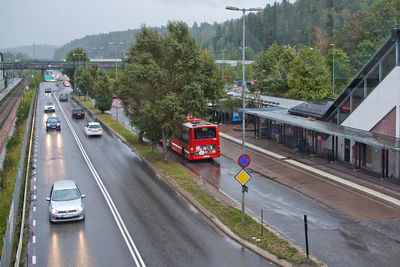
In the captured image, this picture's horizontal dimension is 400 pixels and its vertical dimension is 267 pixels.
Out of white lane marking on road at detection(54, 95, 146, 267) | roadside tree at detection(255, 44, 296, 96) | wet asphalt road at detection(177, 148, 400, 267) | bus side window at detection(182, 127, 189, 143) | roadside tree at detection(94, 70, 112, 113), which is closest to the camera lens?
wet asphalt road at detection(177, 148, 400, 267)

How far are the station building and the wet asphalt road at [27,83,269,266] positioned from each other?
10833 mm

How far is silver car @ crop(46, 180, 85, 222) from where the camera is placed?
62.6ft

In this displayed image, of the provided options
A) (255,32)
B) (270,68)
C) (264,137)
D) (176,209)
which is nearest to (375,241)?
(176,209)

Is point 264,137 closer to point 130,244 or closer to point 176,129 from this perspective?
point 176,129

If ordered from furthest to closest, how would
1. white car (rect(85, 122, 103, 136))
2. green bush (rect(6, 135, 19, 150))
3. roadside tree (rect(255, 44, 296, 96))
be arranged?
roadside tree (rect(255, 44, 296, 96))
white car (rect(85, 122, 103, 136))
green bush (rect(6, 135, 19, 150))

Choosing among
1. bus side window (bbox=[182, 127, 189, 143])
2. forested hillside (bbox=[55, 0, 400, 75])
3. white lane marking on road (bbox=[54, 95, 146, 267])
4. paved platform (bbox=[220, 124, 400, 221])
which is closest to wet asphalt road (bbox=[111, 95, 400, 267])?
paved platform (bbox=[220, 124, 400, 221])

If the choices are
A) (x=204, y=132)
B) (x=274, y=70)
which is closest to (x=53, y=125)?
(x=204, y=132)

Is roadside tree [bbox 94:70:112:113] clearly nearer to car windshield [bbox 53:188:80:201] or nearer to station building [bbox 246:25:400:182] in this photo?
station building [bbox 246:25:400:182]

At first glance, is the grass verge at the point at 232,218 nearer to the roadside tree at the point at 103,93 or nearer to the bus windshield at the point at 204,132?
the bus windshield at the point at 204,132

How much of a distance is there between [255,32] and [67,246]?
487 feet

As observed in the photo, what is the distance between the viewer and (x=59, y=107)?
3051 inches

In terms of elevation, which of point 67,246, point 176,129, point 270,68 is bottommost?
point 67,246

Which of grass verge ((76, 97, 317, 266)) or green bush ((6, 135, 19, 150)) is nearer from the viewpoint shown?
grass verge ((76, 97, 317, 266))

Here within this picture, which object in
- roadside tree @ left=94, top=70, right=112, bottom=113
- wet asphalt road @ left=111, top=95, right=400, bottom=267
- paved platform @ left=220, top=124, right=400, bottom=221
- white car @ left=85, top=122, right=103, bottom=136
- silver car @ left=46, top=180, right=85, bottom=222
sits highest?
roadside tree @ left=94, top=70, right=112, bottom=113
